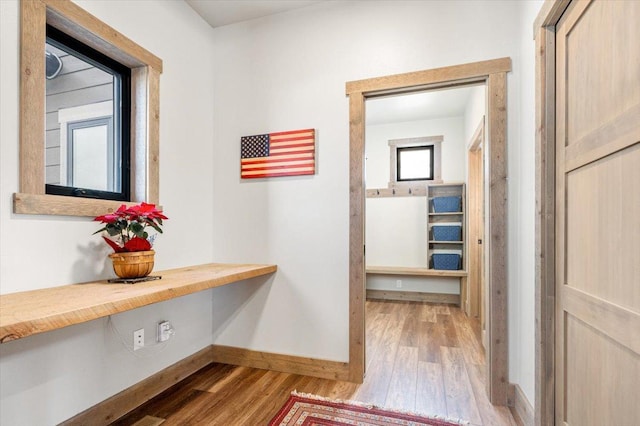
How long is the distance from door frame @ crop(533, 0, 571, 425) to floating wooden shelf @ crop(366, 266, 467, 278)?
2846 mm

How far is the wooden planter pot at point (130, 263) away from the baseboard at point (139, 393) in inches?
28.9

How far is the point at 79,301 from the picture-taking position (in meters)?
1.24

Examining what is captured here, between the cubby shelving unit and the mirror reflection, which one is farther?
the cubby shelving unit

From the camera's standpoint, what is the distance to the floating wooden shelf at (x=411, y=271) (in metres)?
4.37

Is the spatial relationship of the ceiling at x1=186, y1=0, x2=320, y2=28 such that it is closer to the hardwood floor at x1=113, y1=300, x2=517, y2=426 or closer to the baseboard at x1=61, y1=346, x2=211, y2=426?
the baseboard at x1=61, y1=346, x2=211, y2=426

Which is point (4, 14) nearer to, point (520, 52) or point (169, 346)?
point (169, 346)

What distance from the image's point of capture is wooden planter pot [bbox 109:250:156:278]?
169 centimetres

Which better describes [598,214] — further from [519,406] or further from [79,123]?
[79,123]

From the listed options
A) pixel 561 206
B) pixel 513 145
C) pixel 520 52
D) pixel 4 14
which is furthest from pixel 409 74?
pixel 4 14

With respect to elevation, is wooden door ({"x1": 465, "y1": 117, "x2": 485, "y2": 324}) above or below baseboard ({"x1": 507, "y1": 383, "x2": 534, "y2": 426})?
above

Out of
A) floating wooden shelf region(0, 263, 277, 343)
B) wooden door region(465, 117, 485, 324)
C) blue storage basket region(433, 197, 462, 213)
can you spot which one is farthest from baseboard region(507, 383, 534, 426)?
blue storage basket region(433, 197, 462, 213)

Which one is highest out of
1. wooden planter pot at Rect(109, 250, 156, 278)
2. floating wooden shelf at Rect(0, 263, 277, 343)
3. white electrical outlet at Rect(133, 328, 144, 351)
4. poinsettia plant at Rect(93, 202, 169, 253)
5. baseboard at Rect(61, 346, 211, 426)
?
poinsettia plant at Rect(93, 202, 169, 253)

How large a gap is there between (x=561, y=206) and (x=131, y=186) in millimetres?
2444

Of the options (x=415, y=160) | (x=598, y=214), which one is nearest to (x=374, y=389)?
(x=598, y=214)
